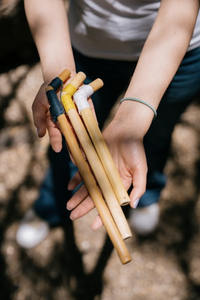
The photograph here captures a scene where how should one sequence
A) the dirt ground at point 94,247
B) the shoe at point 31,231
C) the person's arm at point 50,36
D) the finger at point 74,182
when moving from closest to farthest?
the finger at point 74,182
the person's arm at point 50,36
the dirt ground at point 94,247
the shoe at point 31,231

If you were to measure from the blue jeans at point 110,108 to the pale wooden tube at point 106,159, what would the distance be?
30 centimetres

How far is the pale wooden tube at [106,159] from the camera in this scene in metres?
1.02

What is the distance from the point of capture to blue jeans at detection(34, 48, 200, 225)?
1.27 metres

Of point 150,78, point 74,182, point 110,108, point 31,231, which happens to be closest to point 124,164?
point 74,182

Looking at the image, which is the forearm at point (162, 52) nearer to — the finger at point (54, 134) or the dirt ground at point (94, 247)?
the finger at point (54, 134)

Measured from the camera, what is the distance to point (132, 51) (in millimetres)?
1231

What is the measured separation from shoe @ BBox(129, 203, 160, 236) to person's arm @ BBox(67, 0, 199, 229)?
86 centimetres

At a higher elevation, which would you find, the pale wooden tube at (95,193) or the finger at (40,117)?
the finger at (40,117)

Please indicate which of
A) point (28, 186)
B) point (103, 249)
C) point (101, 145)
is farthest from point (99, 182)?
point (28, 186)

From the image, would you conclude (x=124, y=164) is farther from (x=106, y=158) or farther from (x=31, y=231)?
(x=31, y=231)

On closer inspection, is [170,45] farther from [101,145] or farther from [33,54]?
[33,54]

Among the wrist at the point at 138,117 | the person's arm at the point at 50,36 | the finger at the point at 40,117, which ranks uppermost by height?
the person's arm at the point at 50,36

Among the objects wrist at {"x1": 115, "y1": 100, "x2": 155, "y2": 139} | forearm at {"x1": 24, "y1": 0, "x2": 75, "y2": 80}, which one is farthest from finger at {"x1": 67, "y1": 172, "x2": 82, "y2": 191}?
forearm at {"x1": 24, "y1": 0, "x2": 75, "y2": 80}

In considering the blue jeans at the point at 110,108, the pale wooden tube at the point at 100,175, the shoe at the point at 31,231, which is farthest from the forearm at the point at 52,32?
the shoe at the point at 31,231
